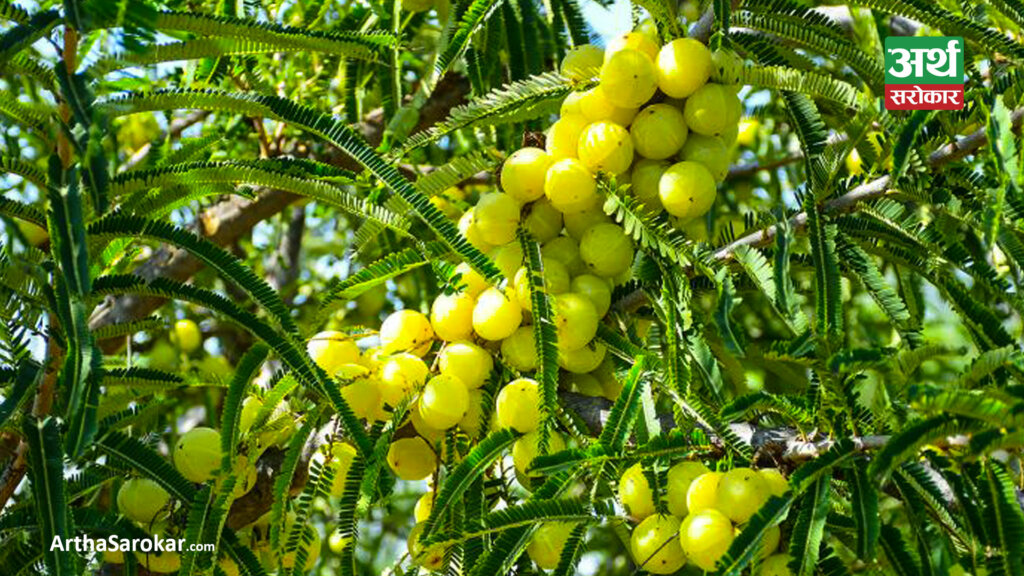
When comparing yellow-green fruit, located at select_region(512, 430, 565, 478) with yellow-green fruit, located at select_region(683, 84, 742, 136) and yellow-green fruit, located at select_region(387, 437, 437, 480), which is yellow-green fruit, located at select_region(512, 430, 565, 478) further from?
yellow-green fruit, located at select_region(683, 84, 742, 136)

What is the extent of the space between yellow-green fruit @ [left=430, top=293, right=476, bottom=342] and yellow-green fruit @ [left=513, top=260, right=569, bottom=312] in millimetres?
86

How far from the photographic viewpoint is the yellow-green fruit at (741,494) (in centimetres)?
134

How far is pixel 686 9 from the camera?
6.76 feet

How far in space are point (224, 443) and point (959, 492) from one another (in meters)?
0.78

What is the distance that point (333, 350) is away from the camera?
1.71m

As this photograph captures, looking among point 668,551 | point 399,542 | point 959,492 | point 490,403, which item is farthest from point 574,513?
point 399,542

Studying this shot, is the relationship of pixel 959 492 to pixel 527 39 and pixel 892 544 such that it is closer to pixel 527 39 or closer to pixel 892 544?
pixel 892 544

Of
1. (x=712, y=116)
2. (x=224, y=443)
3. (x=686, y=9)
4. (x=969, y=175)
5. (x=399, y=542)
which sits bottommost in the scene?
(x=399, y=542)

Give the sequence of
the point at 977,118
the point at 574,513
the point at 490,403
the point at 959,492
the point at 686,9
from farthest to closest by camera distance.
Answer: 1. the point at 686,9
2. the point at 490,403
3. the point at 977,118
4. the point at 574,513
5. the point at 959,492

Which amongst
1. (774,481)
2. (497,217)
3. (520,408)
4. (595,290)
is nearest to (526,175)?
(497,217)

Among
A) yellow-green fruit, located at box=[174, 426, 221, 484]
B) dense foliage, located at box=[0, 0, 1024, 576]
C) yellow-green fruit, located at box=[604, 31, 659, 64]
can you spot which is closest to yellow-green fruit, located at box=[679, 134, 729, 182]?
dense foliage, located at box=[0, 0, 1024, 576]

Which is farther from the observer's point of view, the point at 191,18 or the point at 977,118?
the point at 977,118

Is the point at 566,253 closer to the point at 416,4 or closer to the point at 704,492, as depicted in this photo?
the point at 704,492

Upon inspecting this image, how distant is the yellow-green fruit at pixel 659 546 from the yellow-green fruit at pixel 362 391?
39cm
